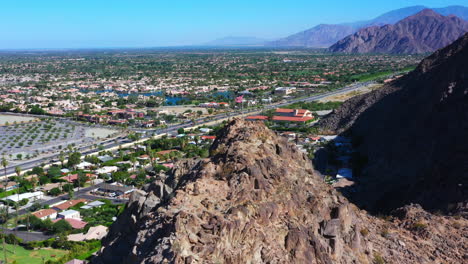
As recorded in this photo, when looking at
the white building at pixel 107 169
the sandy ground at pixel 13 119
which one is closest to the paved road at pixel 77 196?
the white building at pixel 107 169

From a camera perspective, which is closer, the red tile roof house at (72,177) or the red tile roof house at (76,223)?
the red tile roof house at (76,223)

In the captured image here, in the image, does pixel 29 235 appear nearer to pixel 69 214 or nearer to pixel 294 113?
pixel 69 214

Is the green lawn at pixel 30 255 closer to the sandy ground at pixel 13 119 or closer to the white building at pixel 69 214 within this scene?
the white building at pixel 69 214

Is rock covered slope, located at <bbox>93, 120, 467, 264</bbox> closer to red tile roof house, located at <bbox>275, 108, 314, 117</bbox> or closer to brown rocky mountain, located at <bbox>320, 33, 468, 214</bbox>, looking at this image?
brown rocky mountain, located at <bbox>320, 33, 468, 214</bbox>

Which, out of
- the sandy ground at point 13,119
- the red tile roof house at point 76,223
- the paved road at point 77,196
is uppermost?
the red tile roof house at point 76,223

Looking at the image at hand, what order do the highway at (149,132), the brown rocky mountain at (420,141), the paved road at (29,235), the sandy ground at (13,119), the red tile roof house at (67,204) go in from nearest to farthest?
1. the brown rocky mountain at (420,141)
2. the paved road at (29,235)
3. the red tile roof house at (67,204)
4. the highway at (149,132)
5. the sandy ground at (13,119)

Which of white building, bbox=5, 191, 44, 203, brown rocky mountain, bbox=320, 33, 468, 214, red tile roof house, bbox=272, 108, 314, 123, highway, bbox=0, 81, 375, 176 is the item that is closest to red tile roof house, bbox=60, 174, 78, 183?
white building, bbox=5, 191, 44, 203

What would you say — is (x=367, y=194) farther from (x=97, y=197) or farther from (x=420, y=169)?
(x=97, y=197)
